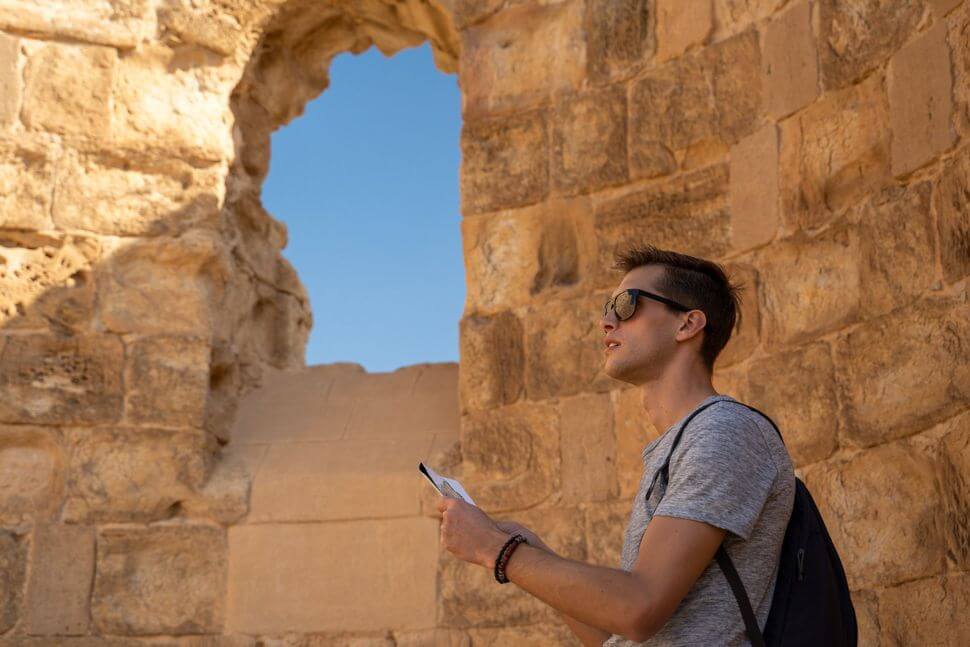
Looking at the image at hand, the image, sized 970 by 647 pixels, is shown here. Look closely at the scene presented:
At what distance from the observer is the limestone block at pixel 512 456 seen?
13.7 ft

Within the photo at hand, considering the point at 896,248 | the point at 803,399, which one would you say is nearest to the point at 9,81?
the point at 803,399

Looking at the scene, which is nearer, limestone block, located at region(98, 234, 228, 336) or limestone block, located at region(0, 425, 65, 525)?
limestone block, located at region(0, 425, 65, 525)

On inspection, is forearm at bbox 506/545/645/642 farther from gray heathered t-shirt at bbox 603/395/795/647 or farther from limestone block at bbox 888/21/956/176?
limestone block at bbox 888/21/956/176

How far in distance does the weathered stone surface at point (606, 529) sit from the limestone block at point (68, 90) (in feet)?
7.75

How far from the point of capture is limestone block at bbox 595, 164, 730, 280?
403 centimetres

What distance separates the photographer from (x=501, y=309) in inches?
175

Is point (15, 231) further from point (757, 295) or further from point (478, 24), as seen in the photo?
point (757, 295)

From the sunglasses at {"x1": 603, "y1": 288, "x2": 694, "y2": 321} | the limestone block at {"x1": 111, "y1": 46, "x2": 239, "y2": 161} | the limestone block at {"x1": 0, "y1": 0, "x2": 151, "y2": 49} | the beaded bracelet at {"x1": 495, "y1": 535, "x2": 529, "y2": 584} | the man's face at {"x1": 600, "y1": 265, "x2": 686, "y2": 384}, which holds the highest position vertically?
the limestone block at {"x1": 0, "y1": 0, "x2": 151, "y2": 49}

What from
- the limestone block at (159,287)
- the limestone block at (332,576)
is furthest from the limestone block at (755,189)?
the limestone block at (159,287)

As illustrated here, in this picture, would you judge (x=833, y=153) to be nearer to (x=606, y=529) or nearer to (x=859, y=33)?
(x=859, y=33)

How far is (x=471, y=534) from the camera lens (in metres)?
1.93

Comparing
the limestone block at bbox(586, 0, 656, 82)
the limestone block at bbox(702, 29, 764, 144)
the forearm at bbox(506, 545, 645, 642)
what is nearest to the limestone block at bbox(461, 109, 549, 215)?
the limestone block at bbox(586, 0, 656, 82)

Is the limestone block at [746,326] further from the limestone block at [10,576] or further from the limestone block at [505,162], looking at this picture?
the limestone block at [10,576]

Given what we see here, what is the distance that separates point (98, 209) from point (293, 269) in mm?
1116
